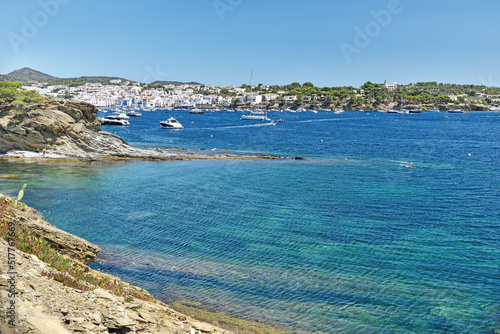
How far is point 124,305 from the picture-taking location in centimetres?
1130

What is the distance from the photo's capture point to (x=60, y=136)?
48281 mm

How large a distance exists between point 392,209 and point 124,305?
76.6 feet

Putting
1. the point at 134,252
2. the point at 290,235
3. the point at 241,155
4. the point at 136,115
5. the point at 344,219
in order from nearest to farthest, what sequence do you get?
1. the point at 134,252
2. the point at 290,235
3. the point at 344,219
4. the point at 241,155
5. the point at 136,115

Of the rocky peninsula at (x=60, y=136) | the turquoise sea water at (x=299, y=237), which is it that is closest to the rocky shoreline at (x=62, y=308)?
the turquoise sea water at (x=299, y=237)

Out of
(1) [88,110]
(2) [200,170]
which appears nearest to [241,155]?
(2) [200,170]

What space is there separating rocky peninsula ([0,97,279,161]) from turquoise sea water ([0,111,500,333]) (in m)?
4.33

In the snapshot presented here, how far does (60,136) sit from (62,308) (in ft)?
145

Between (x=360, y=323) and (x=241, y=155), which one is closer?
(x=360, y=323)

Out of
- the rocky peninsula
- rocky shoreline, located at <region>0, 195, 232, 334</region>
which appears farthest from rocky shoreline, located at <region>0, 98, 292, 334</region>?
the rocky peninsula

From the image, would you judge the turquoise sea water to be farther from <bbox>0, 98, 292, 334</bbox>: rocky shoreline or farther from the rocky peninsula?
the rocky peninsula

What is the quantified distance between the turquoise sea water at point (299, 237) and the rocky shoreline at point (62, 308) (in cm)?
342

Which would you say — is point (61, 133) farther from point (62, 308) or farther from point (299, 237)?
point (62, 308)

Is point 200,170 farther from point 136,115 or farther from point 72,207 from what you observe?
point 136,115

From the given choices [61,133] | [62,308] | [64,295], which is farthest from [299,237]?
[61,133]
